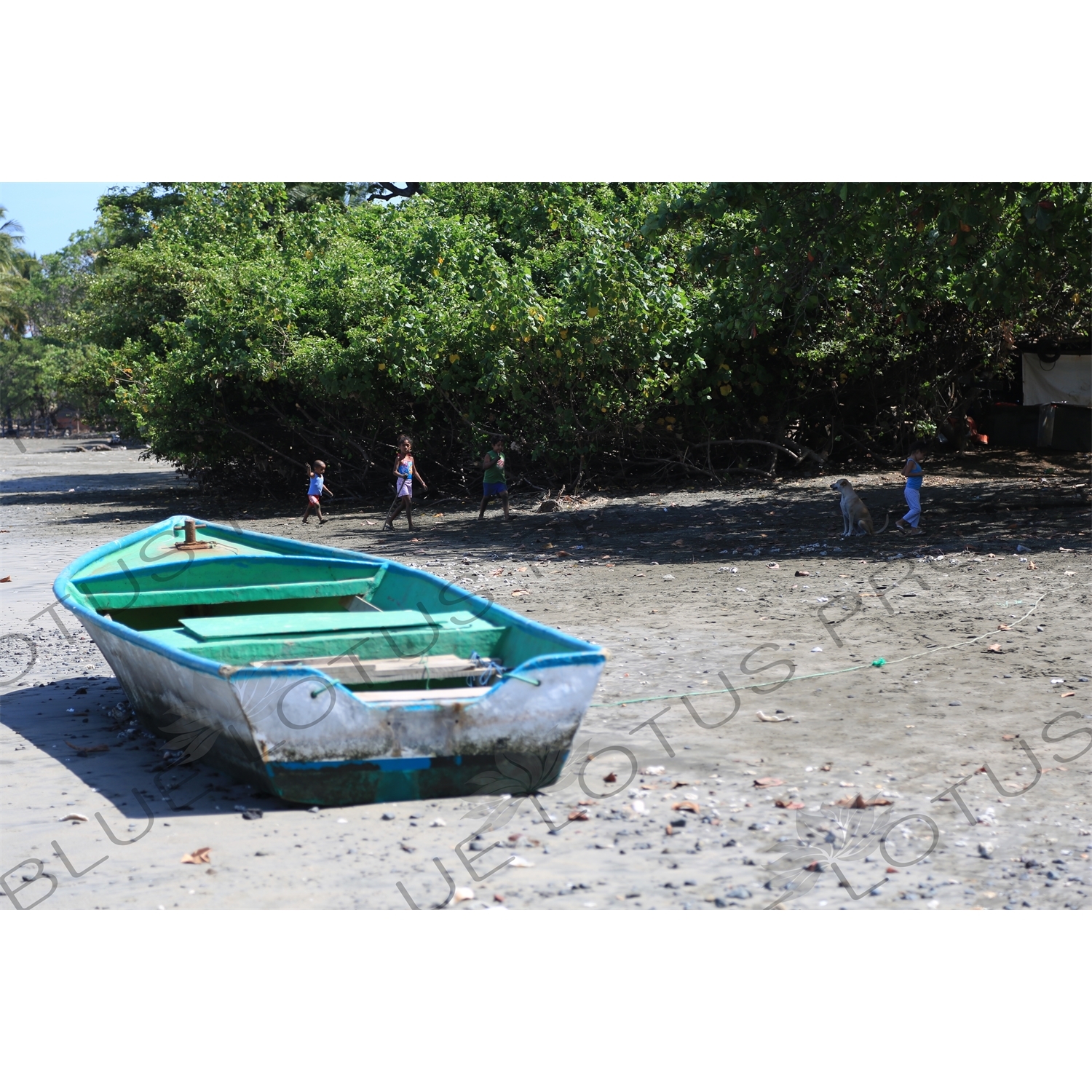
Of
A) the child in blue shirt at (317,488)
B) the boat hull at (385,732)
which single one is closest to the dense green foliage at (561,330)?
the child in blue shirt at (317,488)

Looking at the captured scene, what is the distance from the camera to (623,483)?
64.1 feet

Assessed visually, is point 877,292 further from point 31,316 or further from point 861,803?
point 31,316

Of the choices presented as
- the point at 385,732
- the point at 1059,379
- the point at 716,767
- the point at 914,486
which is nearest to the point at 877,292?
the point at 1059,379

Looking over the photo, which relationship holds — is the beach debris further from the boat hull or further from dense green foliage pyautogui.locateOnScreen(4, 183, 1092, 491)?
dense green foliage pyautogui.locateOnScreen(4, 183, 1092, 491)

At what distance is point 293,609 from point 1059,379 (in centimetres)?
1651

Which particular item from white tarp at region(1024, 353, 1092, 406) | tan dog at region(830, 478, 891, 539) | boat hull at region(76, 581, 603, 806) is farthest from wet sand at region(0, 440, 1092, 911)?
white tarp at region(1024, 353, 1092, 406)

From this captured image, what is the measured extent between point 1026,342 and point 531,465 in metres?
8.92

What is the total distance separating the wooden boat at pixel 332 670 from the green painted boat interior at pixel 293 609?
11mm

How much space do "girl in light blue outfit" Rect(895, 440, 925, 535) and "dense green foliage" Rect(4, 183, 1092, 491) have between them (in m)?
2.25

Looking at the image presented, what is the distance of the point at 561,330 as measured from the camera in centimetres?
1739

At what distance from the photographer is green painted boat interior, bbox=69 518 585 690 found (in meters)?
6.29

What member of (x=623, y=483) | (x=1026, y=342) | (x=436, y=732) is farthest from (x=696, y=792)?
(x=1026, y=342)

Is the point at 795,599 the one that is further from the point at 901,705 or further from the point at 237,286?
the point at 237,286
